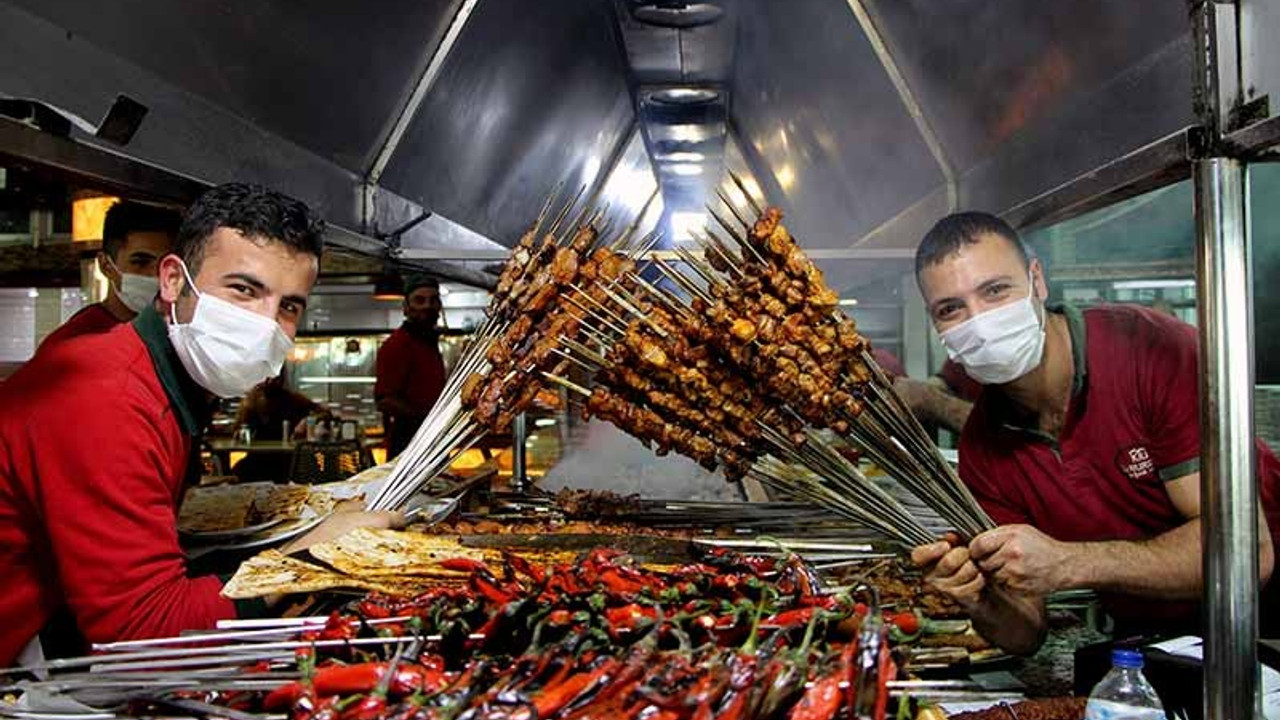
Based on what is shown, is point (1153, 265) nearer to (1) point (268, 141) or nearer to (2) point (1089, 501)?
(2) point (1089, 501)

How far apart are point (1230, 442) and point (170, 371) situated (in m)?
2.82

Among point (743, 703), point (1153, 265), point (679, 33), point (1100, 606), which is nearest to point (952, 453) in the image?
point (1153, 265)

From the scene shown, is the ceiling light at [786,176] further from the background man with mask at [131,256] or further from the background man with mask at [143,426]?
the background man with mask at [143,426]

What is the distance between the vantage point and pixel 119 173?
276cm

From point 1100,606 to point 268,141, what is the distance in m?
4.01

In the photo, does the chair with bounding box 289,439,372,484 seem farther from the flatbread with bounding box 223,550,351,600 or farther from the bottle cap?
the bottle cap

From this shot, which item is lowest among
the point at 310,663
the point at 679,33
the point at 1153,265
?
the point at 310,663

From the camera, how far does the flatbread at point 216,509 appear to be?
321 cm

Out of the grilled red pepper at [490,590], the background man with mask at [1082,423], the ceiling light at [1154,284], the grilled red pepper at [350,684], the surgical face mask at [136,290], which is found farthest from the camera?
the ceiling light at [1154,284]

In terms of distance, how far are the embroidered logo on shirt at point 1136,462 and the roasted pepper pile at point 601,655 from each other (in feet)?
4.63

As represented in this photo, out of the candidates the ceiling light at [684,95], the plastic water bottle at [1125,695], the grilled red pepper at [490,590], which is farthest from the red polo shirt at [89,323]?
the ceiling light at [684,95]

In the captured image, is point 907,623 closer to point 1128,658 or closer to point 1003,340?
point 1128,658

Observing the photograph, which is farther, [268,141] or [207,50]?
[268,141]

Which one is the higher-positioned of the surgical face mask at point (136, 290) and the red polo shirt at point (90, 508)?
the surgical face mask at point (136, 290)
